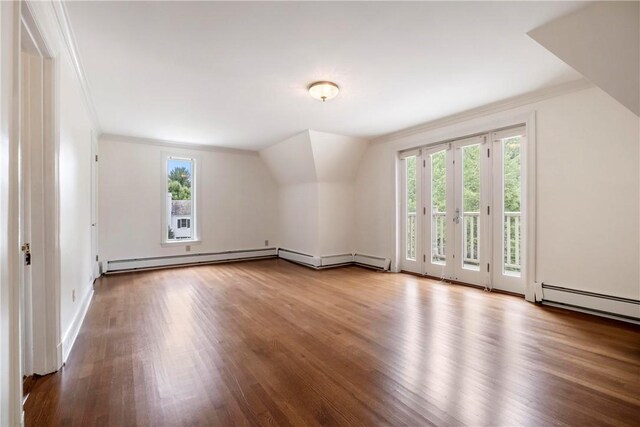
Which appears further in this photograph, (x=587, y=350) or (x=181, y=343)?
(x=181, y=343)

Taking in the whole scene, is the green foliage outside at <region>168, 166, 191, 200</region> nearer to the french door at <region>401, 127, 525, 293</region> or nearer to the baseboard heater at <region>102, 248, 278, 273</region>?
the baseboard heater at <region>102, 248, 278, 273</region>

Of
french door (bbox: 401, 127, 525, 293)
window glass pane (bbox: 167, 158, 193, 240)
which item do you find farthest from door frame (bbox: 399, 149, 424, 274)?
window glass pane (bbox: 167, 158, 193, 240)

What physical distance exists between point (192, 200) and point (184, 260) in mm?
1167

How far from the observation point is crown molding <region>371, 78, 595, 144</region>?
3044 millimetres

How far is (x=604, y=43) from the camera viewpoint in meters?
2.06

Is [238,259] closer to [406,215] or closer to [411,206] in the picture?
[406,215]

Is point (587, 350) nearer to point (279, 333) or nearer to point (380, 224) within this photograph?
point (279, 333)

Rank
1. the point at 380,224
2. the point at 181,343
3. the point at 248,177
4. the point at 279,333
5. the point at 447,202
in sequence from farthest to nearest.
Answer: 1. the point at 248,177
2. the point at 380,224
3. the point at 447,202
4. the point at 279,333
5. the point at 181,343

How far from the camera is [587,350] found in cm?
221

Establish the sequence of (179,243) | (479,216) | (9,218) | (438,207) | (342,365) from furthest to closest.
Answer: (179,243) → (438,207) → (479,216) → (342,365) → (9,218)

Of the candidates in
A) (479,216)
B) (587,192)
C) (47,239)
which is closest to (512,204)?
(479,216)

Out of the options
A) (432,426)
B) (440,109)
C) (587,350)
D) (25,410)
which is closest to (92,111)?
(25,410)

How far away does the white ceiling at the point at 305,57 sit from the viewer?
1982mm

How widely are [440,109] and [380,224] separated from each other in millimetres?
2201
